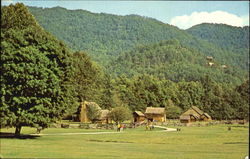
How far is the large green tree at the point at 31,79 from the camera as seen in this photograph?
36.2 m

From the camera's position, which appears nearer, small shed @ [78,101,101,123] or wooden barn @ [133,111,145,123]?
small shed @ [78,101,101,123]

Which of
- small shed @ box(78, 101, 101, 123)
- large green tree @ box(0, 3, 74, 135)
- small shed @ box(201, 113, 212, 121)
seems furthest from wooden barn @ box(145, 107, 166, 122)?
large green tree @ box(0, 3, 74, 135)

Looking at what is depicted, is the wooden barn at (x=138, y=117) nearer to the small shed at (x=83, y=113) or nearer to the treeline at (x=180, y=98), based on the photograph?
the treeline at (x=180, y=98)

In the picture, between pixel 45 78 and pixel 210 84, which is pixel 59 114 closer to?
pixel 45 78

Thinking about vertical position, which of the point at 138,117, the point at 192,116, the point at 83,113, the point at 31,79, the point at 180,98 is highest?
the point at 180,98

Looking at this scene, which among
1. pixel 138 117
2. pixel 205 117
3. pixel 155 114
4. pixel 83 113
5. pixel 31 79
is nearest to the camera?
pixel 31 79

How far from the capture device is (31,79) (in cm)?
3694

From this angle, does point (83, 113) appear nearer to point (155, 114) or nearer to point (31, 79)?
point (155, 114)

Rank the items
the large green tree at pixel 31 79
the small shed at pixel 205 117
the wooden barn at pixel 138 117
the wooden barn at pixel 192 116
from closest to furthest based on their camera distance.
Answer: the large green tree at pixel 31 79, the wooden barn at pixel 138 117, the wooden barn at pixel 192 116, the small shed at pixel 205 117

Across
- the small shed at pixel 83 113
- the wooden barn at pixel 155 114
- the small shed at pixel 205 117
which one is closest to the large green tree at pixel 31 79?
the small shed at pixel 83 113

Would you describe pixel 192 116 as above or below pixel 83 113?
above

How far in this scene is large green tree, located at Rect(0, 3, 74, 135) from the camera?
3619 centimetres

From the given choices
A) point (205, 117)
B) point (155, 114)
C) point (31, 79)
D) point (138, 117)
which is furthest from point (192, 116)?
point (31, 79)

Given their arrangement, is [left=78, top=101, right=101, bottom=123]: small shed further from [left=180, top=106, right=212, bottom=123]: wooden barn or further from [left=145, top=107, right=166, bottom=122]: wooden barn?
[left=180, top=106, right=212, bottom=123]: wooden barn
